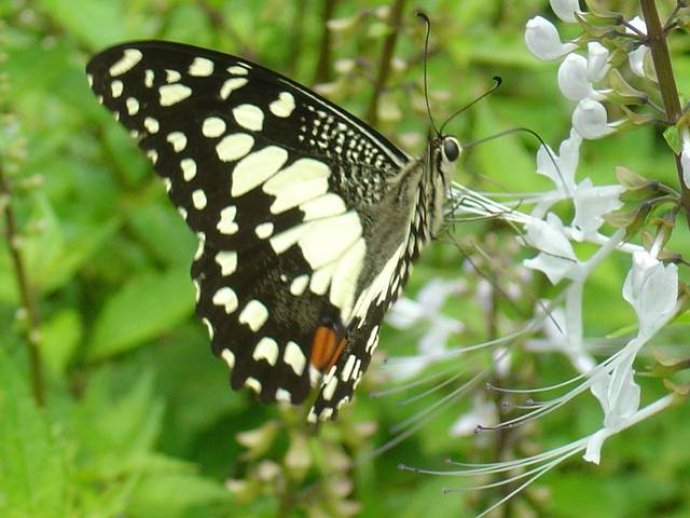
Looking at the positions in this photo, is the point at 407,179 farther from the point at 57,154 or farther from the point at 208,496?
the point at 57,154

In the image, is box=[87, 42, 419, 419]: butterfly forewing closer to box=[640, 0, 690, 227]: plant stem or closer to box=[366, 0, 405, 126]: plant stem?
box=[366, 0, 405, 126]: plant stem

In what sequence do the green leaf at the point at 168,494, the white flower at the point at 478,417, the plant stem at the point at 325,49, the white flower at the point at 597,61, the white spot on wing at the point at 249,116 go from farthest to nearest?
the plant stem at the point at 325,49 → the white flower at the point at 478,417 → the green leaf at the point at 168,494 → the white spot on wing at the point at 249,116 → the white flower at the point at 597,61

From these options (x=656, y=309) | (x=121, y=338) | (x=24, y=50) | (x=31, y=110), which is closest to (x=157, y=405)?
(x=121, y=338)

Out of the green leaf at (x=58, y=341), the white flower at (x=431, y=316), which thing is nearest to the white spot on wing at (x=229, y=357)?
the white flower at (x=431, y=316)

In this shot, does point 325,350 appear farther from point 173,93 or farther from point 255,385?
point 173,93

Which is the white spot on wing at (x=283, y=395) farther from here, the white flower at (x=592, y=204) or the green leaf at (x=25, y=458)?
the white flower at (x=592, y=204)

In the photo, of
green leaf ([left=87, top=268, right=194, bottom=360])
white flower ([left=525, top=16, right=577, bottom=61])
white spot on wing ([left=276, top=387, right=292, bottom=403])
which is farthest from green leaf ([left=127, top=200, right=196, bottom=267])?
white flower ([left=525, top=16, right=577, bottom=61])

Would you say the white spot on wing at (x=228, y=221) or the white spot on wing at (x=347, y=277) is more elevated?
the white spot on wing at (x=228, y=221)

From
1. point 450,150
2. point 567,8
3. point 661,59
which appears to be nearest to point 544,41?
point 567,8
